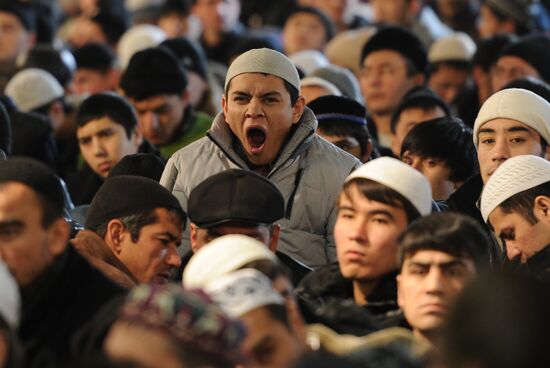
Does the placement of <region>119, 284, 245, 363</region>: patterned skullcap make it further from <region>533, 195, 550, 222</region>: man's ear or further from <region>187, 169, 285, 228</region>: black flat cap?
<region>533, 195, 550, 222</region>: man's ear

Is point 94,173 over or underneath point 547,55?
underneath

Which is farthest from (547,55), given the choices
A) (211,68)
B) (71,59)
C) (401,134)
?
(71,59)

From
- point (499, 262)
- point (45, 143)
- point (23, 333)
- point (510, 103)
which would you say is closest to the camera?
point (23, 333)

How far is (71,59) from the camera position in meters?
15.6

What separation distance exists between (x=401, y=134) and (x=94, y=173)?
6.41 ft

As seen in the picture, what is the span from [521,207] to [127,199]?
183 centimetres

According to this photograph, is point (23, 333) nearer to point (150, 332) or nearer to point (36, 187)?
point (36, 187)

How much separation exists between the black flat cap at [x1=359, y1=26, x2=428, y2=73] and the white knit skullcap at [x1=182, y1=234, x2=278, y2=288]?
6.55 m

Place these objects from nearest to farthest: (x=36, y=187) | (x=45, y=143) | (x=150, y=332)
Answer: (x=150, y=332)
(x=36, y=187)
(x=45, y=143)

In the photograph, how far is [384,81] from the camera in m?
13.3

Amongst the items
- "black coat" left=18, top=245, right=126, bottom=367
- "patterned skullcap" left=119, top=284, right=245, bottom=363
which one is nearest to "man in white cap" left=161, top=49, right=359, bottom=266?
"black coat" left=18, top=245, right=126, bottom=367

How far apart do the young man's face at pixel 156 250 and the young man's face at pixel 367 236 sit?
1102 millimetres

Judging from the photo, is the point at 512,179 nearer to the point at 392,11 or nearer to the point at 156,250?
the point at 156,250

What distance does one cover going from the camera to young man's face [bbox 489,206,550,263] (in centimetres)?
861
